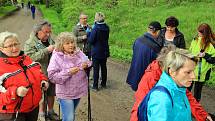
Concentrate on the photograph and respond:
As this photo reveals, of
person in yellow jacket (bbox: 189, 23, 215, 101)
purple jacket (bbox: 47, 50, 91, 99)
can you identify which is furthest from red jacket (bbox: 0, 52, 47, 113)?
person in yellow jacket (bbox: 189, 23, 215, 101)

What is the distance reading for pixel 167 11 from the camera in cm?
2309

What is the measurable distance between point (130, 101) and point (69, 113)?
114 inches

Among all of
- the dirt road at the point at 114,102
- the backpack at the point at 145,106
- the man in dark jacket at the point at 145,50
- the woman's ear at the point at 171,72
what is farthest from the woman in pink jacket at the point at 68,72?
the woman's ear at the point at 171,72

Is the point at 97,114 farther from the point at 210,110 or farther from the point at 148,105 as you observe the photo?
the point at 148,105

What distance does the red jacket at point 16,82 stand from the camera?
431cm

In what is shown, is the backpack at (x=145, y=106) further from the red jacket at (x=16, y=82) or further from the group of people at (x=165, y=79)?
the red jacket at (x=16, y=82)

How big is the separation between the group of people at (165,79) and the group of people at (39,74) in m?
0.92

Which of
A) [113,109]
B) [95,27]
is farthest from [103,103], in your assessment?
[95,27]

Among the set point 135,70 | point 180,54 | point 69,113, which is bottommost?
point 69,113

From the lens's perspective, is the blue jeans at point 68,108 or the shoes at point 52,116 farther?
the shoes at point 52,116

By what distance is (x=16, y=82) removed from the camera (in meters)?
4.35

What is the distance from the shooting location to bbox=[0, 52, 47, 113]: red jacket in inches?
170

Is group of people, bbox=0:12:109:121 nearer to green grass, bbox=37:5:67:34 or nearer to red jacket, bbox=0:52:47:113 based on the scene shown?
red jacket, bbox=0:52:47:113

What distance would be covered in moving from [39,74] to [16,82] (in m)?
0.40
